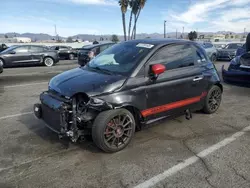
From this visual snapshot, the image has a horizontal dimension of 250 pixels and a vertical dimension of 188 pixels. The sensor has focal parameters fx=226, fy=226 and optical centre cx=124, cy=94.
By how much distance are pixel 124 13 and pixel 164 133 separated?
36.0 meters

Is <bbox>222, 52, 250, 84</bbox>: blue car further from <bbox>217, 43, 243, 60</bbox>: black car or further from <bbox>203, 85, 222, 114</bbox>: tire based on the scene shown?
<bbox>217, 43, 243, 60</bbox>: black car

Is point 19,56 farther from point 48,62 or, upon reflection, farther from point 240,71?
point 240,71

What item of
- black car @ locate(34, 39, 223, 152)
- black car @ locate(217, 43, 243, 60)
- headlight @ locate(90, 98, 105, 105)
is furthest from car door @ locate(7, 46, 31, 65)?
black car @ locate(217, 43, 243, 60)

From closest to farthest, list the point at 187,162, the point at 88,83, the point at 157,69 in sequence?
the point at 187,162
the point at 88,83
the point at 157,69

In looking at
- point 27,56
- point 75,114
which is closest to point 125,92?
point 75,114

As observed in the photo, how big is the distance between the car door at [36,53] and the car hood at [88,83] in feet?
39.7

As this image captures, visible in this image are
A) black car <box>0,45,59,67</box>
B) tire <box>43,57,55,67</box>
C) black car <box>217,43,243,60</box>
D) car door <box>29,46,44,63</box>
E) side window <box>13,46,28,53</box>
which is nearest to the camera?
black car <box>0,45,59,67</box>

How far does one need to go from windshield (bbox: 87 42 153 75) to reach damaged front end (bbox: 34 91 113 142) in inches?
29.1

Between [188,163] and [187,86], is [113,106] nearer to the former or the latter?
[188,163]

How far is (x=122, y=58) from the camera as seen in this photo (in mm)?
3996

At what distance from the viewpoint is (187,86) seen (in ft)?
13.9

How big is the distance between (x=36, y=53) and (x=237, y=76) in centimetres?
1229

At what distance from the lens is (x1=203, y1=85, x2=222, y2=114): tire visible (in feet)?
15.9

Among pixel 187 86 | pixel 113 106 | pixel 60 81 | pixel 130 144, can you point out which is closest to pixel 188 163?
pixel 130 144
